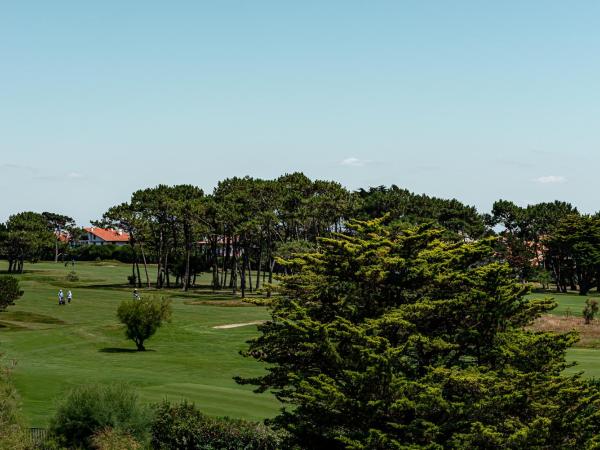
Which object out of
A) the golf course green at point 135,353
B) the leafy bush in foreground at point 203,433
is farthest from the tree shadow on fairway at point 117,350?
the leafy bush in foreground at point 203,433

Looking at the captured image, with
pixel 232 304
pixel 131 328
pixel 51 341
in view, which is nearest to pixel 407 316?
pixel 131 328

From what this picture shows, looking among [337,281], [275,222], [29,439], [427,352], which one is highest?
[275,222]

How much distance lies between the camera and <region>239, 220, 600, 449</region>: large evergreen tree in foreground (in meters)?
25.1

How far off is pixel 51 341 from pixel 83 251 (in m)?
127

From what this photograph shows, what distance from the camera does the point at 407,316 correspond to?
27188 mm

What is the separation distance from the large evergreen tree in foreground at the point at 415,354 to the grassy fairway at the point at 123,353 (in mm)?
10869

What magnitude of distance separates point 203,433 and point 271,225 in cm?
9293

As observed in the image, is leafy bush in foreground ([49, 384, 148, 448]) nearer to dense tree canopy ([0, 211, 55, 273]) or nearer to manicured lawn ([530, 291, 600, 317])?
manicured lawn ([530, 291, 600, 317])

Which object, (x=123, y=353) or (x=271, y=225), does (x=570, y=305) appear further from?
(x=123, y=353)

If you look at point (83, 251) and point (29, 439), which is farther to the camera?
point (83, 251)

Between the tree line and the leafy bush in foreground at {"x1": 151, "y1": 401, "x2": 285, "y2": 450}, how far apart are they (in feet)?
244

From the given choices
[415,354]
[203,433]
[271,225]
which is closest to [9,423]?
[203,433]

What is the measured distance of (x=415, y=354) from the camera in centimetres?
2836

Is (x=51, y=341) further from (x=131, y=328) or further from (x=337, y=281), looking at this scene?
(x=337, y=281)
